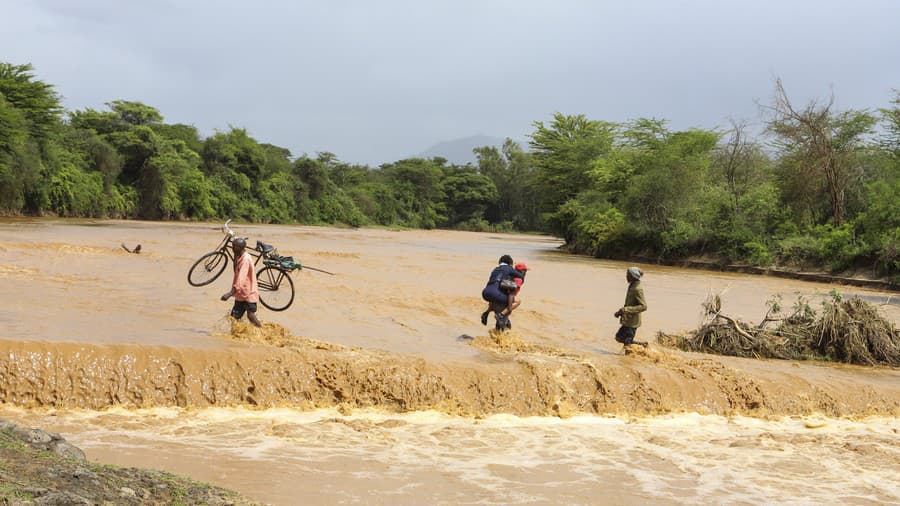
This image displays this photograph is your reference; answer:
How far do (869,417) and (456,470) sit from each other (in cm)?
641

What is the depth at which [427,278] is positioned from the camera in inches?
821

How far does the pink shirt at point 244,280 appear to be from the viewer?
9477mm

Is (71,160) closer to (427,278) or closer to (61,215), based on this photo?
(61,215)

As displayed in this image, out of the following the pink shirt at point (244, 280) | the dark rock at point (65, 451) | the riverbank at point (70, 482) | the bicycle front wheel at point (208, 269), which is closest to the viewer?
the riverbank at point (70, 482)

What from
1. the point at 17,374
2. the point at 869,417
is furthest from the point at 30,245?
the point at 869,417

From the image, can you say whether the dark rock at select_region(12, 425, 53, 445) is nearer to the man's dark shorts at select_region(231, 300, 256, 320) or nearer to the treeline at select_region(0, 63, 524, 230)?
the man's dark shorts at select_region(231, 300, 256, 320)

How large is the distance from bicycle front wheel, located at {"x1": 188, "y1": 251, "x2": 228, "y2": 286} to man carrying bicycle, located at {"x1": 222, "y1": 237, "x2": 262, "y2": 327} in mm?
3105

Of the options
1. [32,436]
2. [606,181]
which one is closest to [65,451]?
[32,436]

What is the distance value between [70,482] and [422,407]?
200 inches

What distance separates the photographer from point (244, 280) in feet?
31.3

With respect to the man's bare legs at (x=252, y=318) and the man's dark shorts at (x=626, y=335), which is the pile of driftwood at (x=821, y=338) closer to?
the man's dark shorts at (x=626, y=335)

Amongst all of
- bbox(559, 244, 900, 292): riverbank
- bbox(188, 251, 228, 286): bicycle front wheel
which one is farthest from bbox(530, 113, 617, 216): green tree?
bbox(188, 251, 228, 286): bicycle front wheel

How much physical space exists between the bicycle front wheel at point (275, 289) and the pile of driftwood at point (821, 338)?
679cm

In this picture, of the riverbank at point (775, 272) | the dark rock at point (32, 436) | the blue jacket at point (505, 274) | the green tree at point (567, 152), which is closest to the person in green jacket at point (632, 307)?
the blue jacket at point (505, 274)
